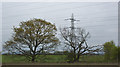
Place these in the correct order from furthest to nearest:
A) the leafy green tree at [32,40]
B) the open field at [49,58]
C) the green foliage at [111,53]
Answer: the leafy green tree at [32,40], the open field at [49,58], the green foliage at [111,53]

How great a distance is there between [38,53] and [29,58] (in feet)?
2.64

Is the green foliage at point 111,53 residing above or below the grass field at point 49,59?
above

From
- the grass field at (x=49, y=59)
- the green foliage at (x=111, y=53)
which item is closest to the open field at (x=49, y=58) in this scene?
the grass field at (x=49, y=59)

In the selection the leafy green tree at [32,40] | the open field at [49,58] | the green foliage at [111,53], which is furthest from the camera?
the leafy green tree at [32,40]

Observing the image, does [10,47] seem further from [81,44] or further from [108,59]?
[108,59]

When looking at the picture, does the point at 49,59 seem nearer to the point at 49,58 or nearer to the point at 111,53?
the point at 49,58

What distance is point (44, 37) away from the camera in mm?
13328

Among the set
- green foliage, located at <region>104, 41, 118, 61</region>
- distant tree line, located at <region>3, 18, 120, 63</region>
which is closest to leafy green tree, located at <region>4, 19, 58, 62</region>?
distant tree line, located at <region>3, 18, 120, 63</region>

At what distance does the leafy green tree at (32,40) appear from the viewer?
43.1 ft

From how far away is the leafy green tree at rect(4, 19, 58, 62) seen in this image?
13.1 metres

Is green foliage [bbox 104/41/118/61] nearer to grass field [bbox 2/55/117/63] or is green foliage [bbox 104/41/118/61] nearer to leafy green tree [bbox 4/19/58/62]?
grass field [bbox 2/55/117/63]

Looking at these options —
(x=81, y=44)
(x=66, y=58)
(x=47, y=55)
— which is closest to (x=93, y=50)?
(x=81, y=44)

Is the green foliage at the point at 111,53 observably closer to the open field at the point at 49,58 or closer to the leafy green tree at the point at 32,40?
the open field at the point at 49,58

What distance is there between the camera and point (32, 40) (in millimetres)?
13312
